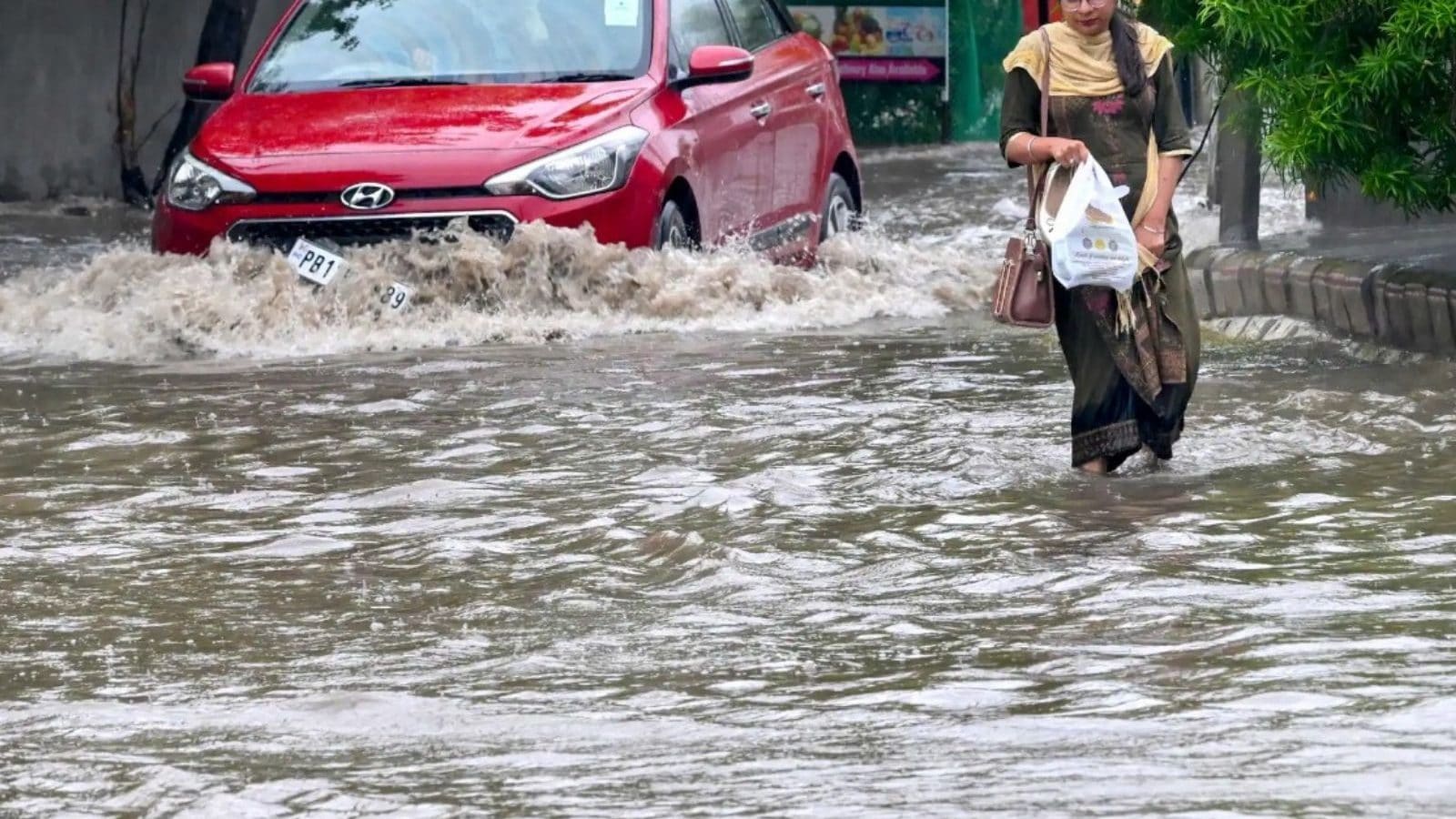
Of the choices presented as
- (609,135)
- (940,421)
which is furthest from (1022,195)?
(940,421)

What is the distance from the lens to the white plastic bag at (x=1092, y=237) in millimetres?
6684

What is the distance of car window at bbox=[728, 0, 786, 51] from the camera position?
40.3 feet

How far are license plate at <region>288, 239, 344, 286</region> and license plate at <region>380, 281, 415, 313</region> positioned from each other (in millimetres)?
201

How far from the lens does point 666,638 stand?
17.2ft

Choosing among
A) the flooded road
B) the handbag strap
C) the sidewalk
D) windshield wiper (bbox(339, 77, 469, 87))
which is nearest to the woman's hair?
the handbag strap

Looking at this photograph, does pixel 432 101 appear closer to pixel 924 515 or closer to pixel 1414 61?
pixel 1414 61

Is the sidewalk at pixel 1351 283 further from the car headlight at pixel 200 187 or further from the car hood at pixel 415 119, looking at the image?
the car headlight at pixel 200 187

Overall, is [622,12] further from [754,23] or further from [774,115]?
[754,23]

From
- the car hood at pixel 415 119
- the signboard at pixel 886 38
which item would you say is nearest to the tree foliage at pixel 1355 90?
the car hood at pixel 415 119

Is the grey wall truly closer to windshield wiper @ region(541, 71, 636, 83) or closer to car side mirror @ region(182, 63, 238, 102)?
car side mirror @ region(182, 63, 238, 102)

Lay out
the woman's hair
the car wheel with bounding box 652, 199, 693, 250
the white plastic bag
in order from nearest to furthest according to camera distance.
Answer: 1. the white plastic bag
2. the woman's hair
3. the car wheel with bounding box 652, 199, 693, 250

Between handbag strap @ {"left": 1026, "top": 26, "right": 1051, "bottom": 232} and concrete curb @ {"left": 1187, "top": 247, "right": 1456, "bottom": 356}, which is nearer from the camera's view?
handbag strap @ {"left": 1026, "top": 26, "right": 1051, "bottom": 232}

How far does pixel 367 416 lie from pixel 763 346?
207cm

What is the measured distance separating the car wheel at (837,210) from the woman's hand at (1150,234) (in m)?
5.63
